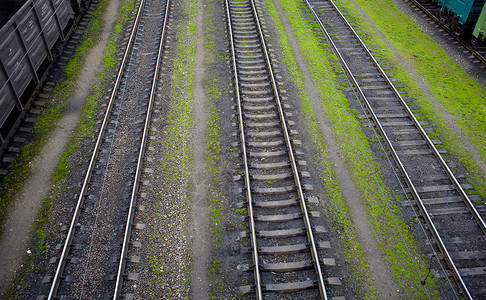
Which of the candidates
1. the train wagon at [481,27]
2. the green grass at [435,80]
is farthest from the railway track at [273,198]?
the train wagon at [481,27]

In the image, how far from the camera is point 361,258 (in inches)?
348

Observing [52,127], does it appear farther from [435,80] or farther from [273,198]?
[435,80]

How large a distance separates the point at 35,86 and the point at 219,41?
318 inches

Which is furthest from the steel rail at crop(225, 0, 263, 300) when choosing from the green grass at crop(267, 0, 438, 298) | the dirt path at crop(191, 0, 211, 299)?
the green grass at crop(267, 0, 438, 298)

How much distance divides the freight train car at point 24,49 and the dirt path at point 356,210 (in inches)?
410

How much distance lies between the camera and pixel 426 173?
11.0 metres

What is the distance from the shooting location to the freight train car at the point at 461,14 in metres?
16.5

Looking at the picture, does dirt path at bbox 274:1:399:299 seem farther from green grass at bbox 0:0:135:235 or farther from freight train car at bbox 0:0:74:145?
freight train car at bbox 0:0:74:145

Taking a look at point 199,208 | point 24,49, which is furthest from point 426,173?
point 24,49

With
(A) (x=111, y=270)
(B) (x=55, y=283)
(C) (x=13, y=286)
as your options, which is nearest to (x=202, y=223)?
(A) (x=111, y=270)

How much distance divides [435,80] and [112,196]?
13803 millimetres

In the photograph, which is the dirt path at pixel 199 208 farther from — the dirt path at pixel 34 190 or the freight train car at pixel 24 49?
the freight train car at pixel 24 49

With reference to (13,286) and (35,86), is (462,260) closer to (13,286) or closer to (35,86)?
(13,286)

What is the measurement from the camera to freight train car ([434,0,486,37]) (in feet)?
54.0
